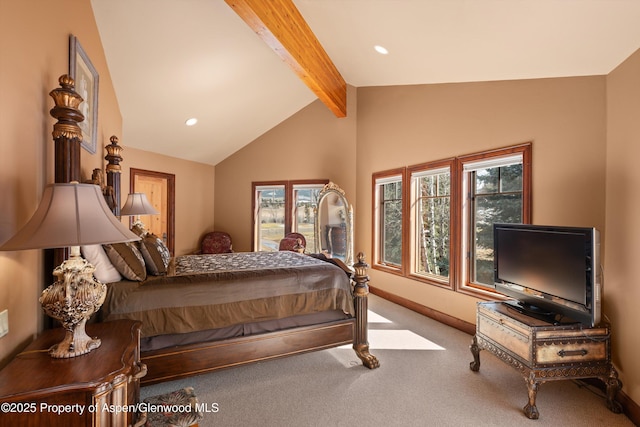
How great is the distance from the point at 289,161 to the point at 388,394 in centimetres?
450

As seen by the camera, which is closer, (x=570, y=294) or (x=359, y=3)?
(x=570, y=294)

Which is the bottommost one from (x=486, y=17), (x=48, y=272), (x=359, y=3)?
(x=48, y=272)

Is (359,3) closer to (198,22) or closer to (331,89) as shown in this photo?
(198,22)

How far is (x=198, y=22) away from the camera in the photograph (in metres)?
3.13

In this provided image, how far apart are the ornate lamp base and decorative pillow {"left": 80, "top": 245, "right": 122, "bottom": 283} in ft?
2.31

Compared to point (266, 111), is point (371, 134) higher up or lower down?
lower down

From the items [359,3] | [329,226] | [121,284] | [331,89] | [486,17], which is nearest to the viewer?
[121,284]

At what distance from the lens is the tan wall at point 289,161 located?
576 cm

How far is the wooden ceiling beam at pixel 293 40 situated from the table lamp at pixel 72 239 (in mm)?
2068

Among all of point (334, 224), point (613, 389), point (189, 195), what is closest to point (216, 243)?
point (189, 195)

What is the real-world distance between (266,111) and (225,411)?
4552 millimetres

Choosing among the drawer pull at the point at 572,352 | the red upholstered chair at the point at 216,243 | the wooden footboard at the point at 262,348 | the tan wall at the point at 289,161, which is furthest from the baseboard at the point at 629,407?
the red upholstered chair at the point at 216,243

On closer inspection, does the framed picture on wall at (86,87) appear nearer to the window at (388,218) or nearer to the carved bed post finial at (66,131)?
the carved bed post finial at (66,131)

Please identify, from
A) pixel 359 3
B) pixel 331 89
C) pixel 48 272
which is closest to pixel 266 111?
pixel 331 89
